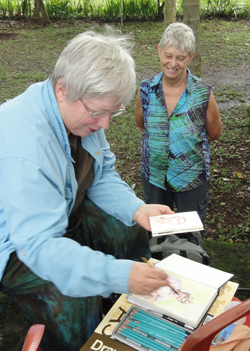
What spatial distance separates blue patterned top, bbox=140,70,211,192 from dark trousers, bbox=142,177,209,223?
59 mm

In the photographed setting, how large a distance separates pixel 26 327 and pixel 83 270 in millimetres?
1043

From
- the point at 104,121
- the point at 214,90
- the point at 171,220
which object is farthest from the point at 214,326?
the point at 214,90

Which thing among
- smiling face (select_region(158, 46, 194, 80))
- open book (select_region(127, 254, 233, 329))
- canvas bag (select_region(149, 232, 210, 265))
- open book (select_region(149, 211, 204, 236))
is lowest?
canvas bag (select_region(149, 232, 210, 265))

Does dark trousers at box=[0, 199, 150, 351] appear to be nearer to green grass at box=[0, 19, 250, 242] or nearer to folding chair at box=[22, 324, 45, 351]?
folding chair at box=[22, 324, 45, 351]

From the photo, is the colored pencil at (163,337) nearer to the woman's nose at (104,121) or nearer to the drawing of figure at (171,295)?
the drawing of figure at (171,295)

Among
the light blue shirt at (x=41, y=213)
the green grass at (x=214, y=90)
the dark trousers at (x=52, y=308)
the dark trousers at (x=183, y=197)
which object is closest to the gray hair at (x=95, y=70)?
the light blue shirt at (x=41, y=213)

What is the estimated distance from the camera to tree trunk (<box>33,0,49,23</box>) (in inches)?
458

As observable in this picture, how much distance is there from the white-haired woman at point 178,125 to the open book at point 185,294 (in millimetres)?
898

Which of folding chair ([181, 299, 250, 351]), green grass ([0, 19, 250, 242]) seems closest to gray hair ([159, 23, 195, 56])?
green grass ([0, 19, 250, 242])

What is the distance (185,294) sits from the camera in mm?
1748

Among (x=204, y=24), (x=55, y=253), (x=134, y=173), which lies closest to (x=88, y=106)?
(x=55, y=253)

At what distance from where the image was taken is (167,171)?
2.75 metres

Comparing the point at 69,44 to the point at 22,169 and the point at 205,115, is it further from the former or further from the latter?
the point at 205,115

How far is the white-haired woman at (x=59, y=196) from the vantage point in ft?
4.95
